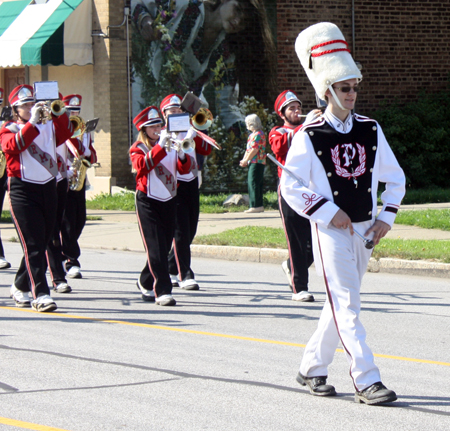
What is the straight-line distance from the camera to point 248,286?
10.3 m

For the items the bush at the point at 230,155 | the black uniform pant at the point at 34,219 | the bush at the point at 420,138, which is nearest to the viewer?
the black uniform pant at the point at 34,219

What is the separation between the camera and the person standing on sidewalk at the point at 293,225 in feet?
29.6

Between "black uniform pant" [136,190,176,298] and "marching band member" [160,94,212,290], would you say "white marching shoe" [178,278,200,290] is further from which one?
"black uniform pant" [136,190,176,298]

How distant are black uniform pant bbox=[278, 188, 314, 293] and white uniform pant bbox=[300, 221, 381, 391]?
11.5 ft

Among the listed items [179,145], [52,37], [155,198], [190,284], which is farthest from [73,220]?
[52,37]

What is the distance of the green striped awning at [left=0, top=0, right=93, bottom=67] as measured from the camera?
20522 mm

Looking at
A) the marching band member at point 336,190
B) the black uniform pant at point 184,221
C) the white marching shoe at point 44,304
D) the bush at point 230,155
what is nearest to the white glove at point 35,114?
the white marching shoe at point 44,304

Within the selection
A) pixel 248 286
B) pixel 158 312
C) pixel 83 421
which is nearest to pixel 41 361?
pixel 83 421

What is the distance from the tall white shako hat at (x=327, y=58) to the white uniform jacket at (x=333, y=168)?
0.69 feet

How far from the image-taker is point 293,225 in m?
8.99

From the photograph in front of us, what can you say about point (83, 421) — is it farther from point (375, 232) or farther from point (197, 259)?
point (197, 259)

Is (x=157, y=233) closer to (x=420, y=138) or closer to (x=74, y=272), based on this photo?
(x=74, y=272)

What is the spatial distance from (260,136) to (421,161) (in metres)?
6.06

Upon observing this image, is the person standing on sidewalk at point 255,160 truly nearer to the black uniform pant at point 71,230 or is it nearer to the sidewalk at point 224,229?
the sidewalk at point 224,229
